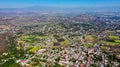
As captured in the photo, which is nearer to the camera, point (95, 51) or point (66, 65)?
point (66, 65)

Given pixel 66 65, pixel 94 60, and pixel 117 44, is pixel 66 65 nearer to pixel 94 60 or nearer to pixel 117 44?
pixel 94 60

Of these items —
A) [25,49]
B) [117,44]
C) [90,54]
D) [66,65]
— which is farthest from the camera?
[117,44]

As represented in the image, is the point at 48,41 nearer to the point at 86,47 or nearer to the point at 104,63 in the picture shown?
the point at 86,47

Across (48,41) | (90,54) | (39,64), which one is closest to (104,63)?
(90,54)

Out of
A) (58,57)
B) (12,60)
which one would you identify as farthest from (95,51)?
(12,60)

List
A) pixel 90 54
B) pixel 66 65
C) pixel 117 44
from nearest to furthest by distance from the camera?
1. pixel 66 65
2. pixel 90 54
3. pixel 117 44

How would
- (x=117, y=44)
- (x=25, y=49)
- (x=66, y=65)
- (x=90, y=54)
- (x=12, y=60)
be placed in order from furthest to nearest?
1. (x=117, y=44)
2. (x=25, y=49)
3. (x=90, y=54)
4. (x=12, y=60)
5. (x=66, y=65)

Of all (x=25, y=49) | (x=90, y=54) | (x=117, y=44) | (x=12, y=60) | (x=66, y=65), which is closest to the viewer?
(x=66, y=65)

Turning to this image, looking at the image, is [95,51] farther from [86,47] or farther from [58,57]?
[58,57]

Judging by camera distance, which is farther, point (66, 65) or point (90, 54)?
point (90, 54)
